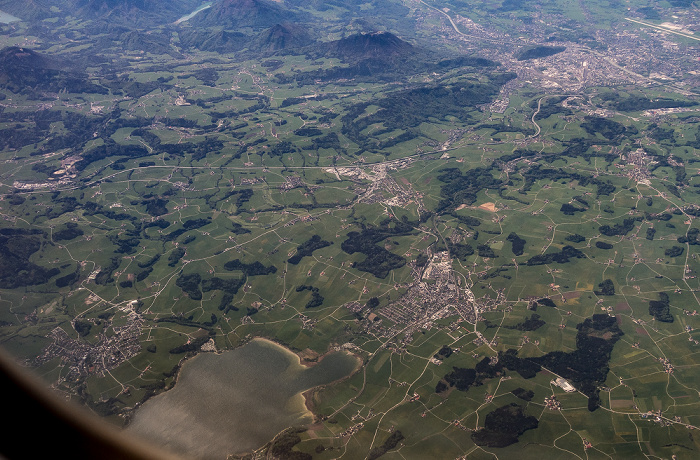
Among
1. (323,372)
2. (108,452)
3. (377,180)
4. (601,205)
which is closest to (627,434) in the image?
(323,372)

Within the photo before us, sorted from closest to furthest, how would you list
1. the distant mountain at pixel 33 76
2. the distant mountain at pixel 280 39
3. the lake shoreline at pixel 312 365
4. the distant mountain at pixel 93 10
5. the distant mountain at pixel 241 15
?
the lake shoreline at pixel 312 365 → the distant mountain at pixel 33 76 → the distant mountain at pixel 280 39 → the distant mountain at pixel 241 15 → the distant mountain at pixel 93 10

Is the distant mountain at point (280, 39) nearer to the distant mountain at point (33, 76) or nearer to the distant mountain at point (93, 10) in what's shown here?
the distant mountain at point (33, 76)

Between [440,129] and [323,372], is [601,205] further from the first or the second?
[323,372]

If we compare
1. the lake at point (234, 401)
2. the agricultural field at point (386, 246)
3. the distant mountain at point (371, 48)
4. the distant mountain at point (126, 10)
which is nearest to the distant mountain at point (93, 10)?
the distant mountain at point (126, 10)

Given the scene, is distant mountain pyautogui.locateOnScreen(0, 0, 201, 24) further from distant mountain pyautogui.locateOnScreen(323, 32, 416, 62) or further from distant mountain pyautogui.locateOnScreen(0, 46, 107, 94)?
distant mountain pyautogui.locateOnScreen(323, 32, 416, 62)

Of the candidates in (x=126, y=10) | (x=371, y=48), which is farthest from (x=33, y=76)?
(x=371, y=48)

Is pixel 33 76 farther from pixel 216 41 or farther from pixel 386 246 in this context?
pixel 386 246

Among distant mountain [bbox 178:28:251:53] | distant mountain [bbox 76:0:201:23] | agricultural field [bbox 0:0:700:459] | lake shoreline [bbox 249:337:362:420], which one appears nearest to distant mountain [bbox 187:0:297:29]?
distant mountain [bbox 178:28:251:53]
